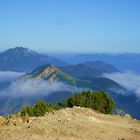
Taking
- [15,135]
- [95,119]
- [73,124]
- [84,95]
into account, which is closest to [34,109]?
[84,95]

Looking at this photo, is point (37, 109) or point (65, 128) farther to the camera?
point (37, 109)

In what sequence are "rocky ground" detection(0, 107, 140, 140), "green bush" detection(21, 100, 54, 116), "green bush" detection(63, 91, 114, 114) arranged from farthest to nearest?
"green bush" detection(63, 91, 114, 114) < "green bush" detection(21, 100, 54, 116) < "rocky ground" detection(0, 107, 140, 140)

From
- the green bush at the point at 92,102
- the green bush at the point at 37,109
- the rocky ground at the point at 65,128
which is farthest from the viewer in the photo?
the green bush at the point at 92,102

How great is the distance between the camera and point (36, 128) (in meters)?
61.3

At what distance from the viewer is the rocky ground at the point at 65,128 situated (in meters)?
58.8

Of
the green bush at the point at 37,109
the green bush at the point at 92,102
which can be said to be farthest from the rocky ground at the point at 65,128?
the green bush at the point at 92,102

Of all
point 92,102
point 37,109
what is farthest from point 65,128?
point 92,102

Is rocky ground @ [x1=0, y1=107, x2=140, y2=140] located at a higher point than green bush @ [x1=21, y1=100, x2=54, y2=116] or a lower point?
higher

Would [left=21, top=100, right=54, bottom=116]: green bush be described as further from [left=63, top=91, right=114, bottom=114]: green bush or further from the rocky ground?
the rocky ground

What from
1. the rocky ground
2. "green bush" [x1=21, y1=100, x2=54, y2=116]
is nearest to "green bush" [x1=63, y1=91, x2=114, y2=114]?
"green bush" [x1=21, y1=100, x2=54, y2=116]

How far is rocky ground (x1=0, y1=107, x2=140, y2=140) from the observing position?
58812mm

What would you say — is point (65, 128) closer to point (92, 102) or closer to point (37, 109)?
point (37, 109)

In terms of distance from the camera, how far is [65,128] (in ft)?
207

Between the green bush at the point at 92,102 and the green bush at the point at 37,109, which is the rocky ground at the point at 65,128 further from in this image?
the green bush at the point at 92,102
